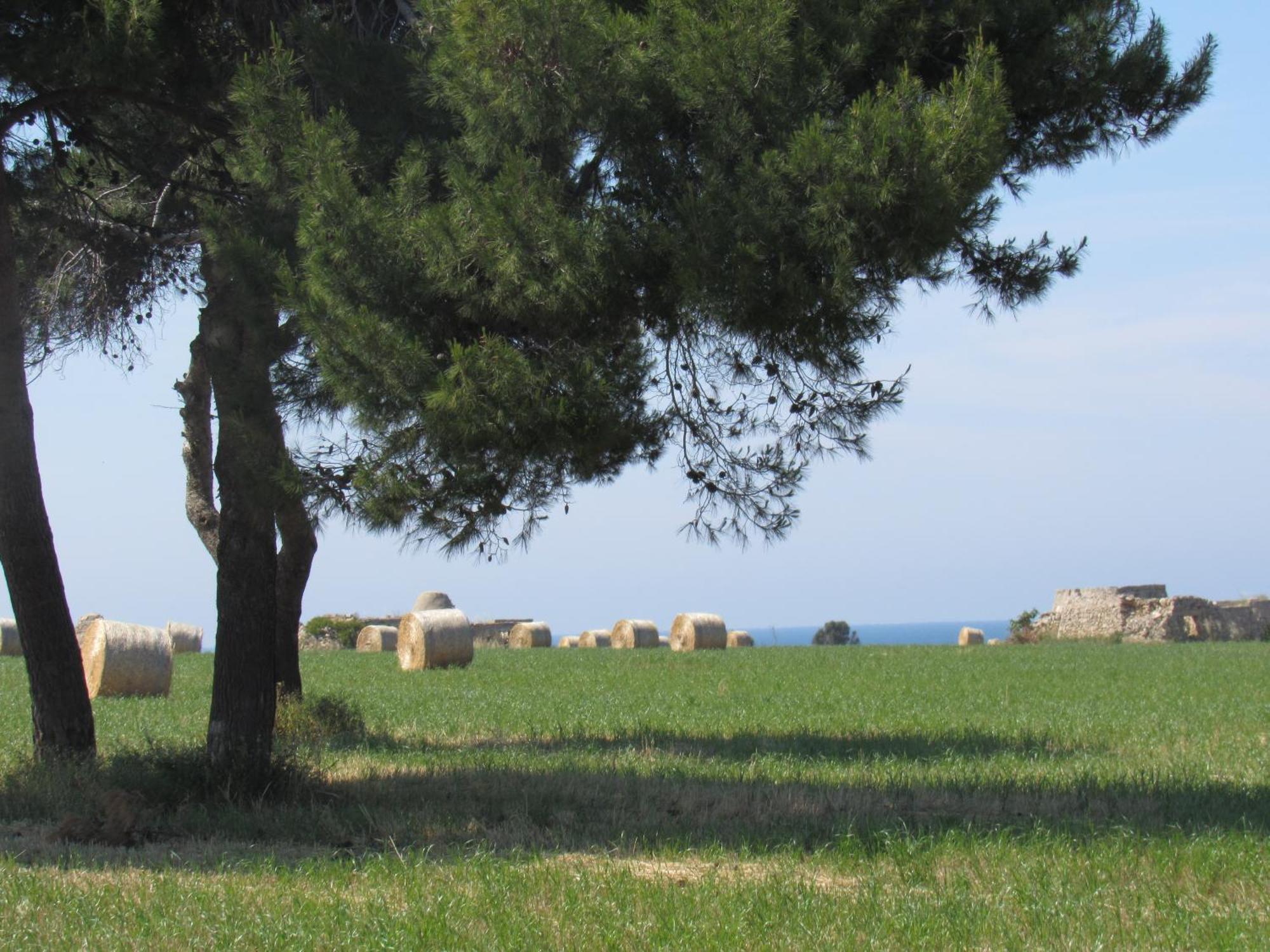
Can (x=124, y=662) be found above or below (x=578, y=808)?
above

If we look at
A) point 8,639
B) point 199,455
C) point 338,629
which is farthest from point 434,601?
point 199,455

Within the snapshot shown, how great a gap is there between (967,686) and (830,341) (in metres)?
12.2

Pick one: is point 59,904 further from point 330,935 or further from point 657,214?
point 657,214

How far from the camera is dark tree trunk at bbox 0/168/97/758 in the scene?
8.91 metres

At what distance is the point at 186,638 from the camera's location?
96.4ft

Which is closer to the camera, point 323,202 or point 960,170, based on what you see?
point 960,170

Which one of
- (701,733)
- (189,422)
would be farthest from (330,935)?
(189,422)

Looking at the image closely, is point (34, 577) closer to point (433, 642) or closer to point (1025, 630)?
point (433, 642)

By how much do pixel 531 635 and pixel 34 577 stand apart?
26616 millimetres

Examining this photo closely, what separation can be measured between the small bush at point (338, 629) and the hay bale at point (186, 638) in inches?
248

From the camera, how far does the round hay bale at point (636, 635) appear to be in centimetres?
3219

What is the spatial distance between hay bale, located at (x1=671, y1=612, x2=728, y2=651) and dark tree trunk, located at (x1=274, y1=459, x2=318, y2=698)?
17675 millimetres

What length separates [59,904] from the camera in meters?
5.30

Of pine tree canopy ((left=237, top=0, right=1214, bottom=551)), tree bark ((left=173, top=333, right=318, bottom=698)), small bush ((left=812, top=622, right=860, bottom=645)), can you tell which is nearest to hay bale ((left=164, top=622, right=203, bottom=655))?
tree bark ((left=173, top=333, right=318, bottom=698))
